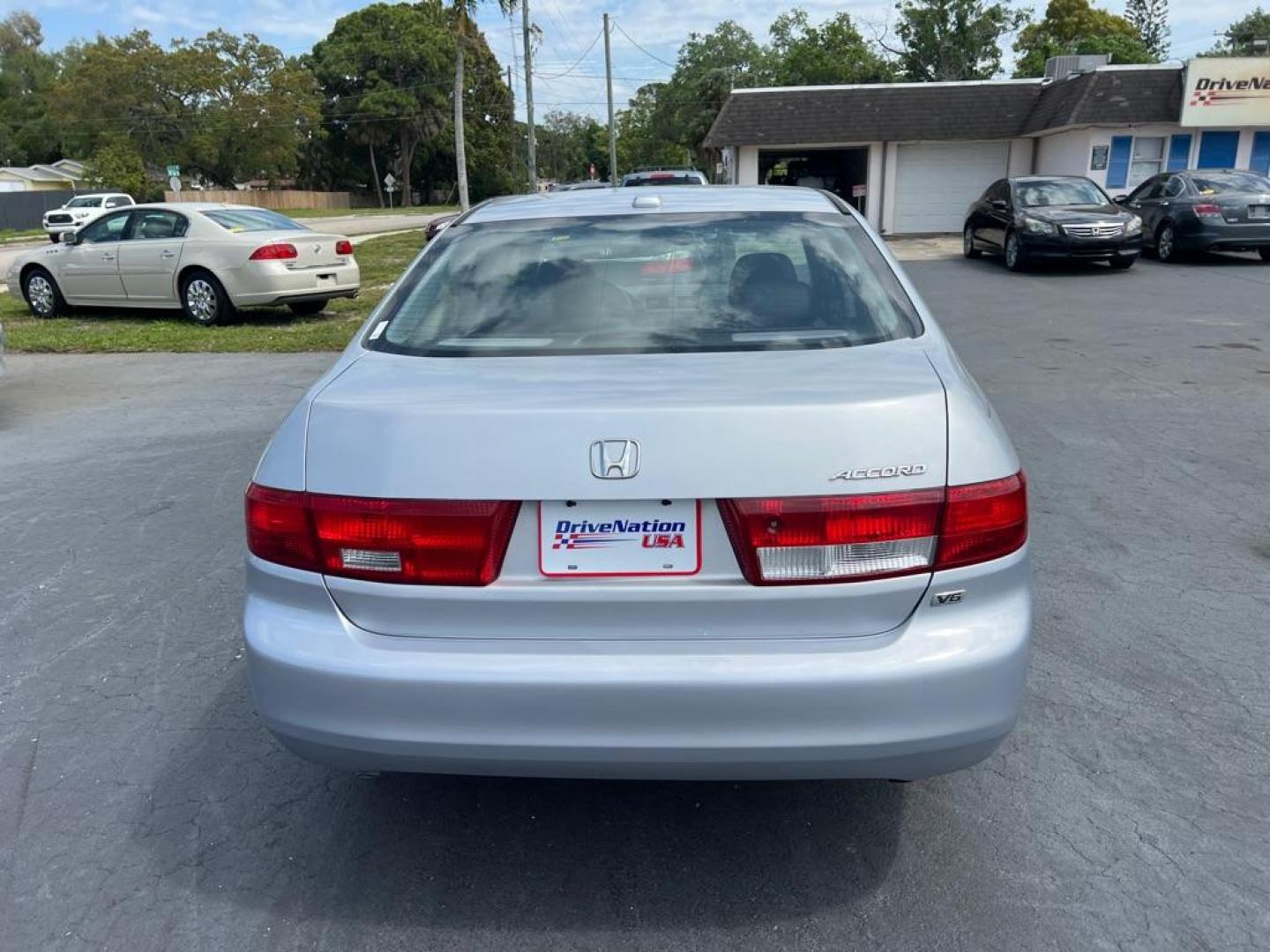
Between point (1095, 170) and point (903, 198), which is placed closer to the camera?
point (1095, 170)

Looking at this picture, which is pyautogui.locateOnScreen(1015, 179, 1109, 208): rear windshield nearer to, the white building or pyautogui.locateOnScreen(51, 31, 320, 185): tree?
the white building

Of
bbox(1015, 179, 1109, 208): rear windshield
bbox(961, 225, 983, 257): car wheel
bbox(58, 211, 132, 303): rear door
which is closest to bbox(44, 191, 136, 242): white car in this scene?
bbox(58, 211, 132, 303): rear door

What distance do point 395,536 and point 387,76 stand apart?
264 ft

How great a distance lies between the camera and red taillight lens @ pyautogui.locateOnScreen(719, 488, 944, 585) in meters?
2.28

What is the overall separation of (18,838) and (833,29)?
67950mm

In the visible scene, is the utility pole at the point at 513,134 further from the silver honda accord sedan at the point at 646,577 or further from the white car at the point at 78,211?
the silver honda accord sedan at the point at 646,577

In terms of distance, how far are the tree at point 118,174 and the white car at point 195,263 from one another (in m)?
47.2

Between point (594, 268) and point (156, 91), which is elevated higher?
point (156, 91)

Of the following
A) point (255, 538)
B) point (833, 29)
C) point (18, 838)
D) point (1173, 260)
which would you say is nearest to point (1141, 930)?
→ point (255, 538)

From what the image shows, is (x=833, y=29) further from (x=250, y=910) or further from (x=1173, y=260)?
(x=250, y=910)

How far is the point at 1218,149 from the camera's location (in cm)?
2691

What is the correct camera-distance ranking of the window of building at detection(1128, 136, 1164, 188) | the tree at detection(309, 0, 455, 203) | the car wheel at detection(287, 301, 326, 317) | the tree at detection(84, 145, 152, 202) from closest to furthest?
the car wheel at detection(287, 301, 326, 317) → the window of building at detection(1128, 136, 1164, 188) → the tree at detection(84, 145, 152, 202) → the tree at detection(309, 0, 455, 203)

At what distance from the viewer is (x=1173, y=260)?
18.5 m

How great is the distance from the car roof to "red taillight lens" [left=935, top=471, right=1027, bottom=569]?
57.0 inches
